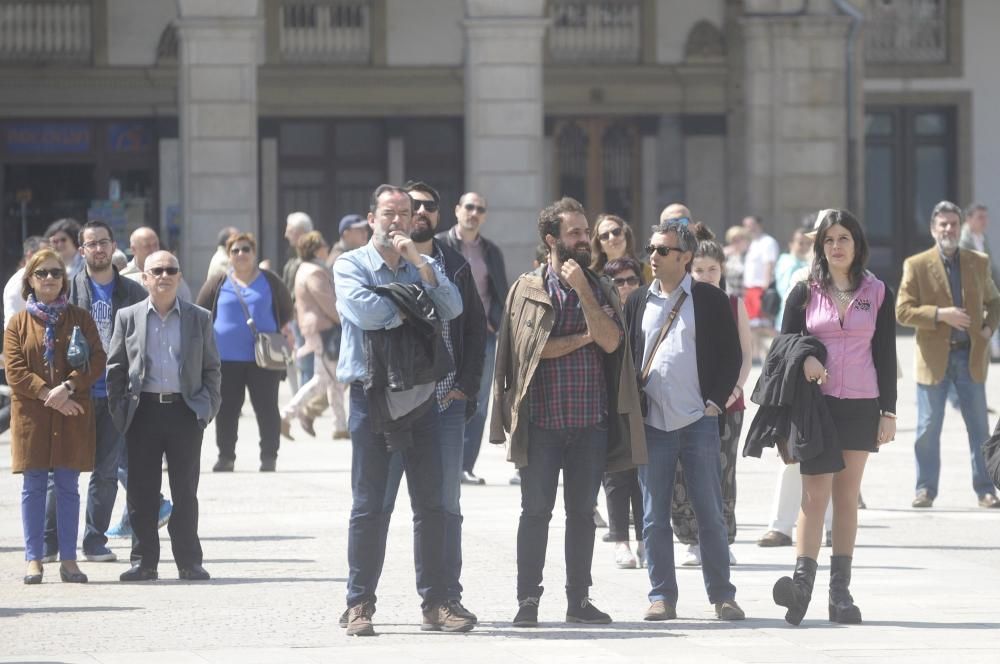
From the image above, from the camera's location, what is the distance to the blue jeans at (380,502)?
9133 mm

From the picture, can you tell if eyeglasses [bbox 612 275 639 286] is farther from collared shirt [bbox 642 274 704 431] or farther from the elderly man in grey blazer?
the elderly man in grey blazer

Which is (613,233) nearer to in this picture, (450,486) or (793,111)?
(450,486)

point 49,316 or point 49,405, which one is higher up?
point 49,316

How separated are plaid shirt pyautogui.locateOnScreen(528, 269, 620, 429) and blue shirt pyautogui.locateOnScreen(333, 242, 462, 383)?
1.63 ft

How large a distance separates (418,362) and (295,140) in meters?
24.0

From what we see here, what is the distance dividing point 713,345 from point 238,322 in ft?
20.9

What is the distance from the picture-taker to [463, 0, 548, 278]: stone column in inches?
1063

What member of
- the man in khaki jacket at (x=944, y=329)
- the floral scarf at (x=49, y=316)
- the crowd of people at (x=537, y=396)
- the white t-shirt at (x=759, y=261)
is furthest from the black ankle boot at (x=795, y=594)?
the white t-shirt at (x=759, y=261)

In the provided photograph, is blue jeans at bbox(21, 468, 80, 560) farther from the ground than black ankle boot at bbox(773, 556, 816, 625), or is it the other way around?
blue jeans at bbox(21, 468, 80, 560)

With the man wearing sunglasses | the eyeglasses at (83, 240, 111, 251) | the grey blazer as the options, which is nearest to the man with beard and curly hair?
the grey blazer

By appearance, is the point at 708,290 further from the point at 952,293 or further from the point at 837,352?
the point at 952,293

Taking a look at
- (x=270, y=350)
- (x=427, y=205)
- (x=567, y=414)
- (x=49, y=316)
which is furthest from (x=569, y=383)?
(x=270, y=350)

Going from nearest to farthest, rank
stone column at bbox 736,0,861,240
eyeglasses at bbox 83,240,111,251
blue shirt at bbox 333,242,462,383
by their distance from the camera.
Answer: blue shirt at bbox 333,242,462,383
eyeglasses at bbox 83,240,111,251
stone column at bbox 736,0,861,240

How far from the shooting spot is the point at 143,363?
10.9 meters
